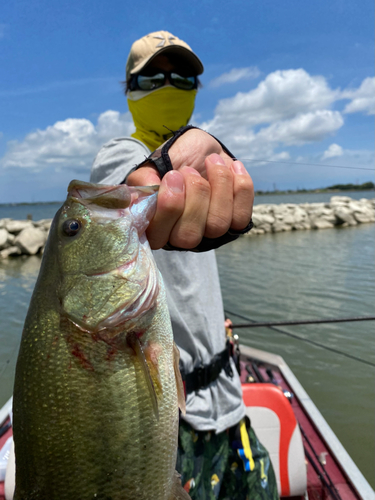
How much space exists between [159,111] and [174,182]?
153 cm

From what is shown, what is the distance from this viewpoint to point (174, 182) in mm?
1254

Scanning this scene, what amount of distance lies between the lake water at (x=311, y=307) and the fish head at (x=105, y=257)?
4.57 metres

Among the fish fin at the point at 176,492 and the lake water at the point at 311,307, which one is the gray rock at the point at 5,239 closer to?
the lake water at the point at 311,307

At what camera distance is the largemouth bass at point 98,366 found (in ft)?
3.61

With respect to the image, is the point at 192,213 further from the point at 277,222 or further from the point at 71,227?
the point at 277,222

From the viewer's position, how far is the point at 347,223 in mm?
27641

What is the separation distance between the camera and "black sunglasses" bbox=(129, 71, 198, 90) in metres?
2.51

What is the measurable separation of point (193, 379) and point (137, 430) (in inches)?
40.2

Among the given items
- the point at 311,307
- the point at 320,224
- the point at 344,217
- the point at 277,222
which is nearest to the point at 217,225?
the point at 311,307

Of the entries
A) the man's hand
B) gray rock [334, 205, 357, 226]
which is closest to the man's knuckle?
the man's hand

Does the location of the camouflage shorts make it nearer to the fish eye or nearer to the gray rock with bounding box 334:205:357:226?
the fish eye

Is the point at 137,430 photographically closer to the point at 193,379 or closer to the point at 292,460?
the point at 193,379

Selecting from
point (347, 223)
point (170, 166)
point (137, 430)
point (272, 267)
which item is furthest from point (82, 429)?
point (347, 223)

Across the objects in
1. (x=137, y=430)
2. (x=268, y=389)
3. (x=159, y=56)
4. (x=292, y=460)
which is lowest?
(x=292, y=460)
